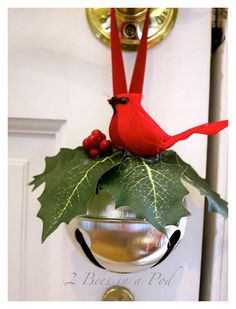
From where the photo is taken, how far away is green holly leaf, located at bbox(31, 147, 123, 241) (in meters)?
0.36

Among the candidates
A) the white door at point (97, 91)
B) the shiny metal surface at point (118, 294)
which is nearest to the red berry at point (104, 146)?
the white door at point (97, 91)

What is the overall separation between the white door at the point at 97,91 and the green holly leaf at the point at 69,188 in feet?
0.45

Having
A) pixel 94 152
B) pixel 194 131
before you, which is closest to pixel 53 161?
pixel 94 152

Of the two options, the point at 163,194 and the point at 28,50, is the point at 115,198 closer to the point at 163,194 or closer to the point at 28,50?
the point at 163,194

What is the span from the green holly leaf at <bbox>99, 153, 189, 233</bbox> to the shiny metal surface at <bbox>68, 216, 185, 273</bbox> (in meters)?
0.04

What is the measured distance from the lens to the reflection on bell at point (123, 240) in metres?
0.38

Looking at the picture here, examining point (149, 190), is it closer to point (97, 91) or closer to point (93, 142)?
point (93, 142)

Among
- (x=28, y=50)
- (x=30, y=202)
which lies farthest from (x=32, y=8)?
(x=30, y=202)

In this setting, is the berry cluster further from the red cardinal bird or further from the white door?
the white door

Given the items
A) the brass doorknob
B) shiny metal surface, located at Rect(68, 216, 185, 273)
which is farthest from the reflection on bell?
the brass doorknob

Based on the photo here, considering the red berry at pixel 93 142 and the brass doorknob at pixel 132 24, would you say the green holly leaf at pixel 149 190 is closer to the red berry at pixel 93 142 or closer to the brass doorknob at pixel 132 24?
the red berry at pixel 93 142

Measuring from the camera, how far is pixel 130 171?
37cm
